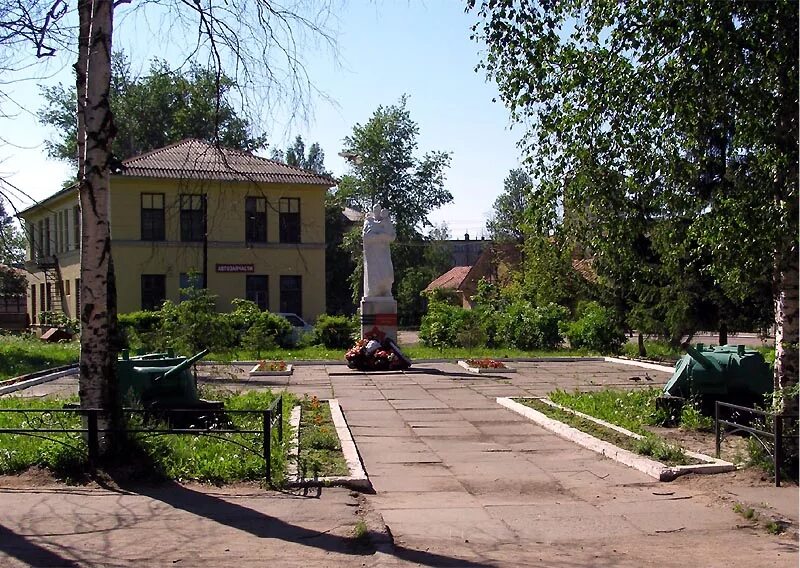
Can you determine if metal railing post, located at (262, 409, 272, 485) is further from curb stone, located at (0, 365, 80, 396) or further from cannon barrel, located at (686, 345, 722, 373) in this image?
curb stone, located at (0, 365, 80, 396)

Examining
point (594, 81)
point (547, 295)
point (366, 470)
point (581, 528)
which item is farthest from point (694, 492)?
point (547, 295)

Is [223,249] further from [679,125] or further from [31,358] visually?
[679,125]

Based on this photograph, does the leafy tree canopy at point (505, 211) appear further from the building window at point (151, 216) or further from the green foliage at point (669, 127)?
the green foliage at point (669, 127)

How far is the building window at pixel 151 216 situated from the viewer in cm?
3956

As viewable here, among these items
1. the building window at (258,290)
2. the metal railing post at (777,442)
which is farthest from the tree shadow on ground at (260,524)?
the building window at (258,290)

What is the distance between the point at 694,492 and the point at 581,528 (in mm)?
1878

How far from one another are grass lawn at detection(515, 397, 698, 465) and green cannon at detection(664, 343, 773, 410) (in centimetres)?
113

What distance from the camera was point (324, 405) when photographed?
15000mm

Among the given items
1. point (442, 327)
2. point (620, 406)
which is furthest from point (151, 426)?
point (442, 327)

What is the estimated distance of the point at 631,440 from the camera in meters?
10.9

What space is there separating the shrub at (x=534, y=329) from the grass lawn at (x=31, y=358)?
1398 cm

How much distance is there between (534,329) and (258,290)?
51.1 feet

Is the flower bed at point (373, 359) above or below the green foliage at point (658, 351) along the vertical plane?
above

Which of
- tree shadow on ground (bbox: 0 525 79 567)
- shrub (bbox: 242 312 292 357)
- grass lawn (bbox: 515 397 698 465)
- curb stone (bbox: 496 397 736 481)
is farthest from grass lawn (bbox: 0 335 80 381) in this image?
tree shadow on ground (bbox: 0 525 79 567)
